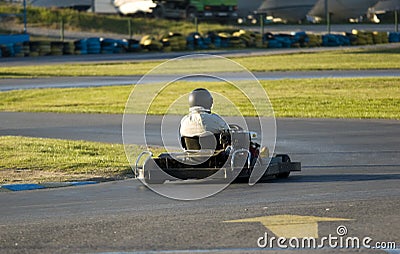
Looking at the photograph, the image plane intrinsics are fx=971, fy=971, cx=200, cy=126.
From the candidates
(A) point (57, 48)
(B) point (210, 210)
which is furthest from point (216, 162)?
(A) point (57, 48)

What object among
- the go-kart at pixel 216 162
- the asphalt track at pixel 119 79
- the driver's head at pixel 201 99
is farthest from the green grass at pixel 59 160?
the asphalt track at pixel 119 79

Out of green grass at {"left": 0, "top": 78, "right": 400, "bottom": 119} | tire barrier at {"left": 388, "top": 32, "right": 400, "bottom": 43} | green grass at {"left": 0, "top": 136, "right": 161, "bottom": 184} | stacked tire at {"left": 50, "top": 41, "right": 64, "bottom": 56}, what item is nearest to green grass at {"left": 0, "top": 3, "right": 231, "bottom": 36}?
stacked tire at {"left": 50, "top": 41, "right": 64, "bottom": 56}

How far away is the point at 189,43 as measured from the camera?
44031mm

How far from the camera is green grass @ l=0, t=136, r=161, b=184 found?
446 inches

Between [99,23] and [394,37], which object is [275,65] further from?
[99,23]

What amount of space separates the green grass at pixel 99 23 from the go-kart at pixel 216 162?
4062 centimetres

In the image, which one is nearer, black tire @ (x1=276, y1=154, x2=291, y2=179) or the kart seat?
the kart seat

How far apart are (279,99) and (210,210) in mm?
13534

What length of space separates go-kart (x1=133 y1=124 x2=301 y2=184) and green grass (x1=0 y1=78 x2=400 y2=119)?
780cm

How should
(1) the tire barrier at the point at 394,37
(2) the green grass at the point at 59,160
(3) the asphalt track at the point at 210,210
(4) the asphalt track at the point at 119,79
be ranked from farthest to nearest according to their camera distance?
(1) the tire barrier at the point at 394,37 → (4) the asphalt track at the point at 119,79 → (2) the green grass at the point at 59,160 → (3) the asphalt track at the point at 210,210

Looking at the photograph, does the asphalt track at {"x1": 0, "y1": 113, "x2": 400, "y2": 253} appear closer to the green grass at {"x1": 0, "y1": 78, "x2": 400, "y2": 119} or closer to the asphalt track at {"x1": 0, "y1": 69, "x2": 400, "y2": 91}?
the green grass at {"x1": 0, "y1": 78, "x2": 400, "y2": 119}

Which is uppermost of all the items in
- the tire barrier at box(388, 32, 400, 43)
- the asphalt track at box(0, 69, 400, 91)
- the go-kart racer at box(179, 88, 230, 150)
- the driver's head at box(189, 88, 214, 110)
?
the driver's head at box(189, 88, 214, 110)

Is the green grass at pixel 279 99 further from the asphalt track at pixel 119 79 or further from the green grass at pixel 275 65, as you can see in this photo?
the green grass at pixel 275 65

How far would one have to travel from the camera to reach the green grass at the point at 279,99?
19422 millimetres
